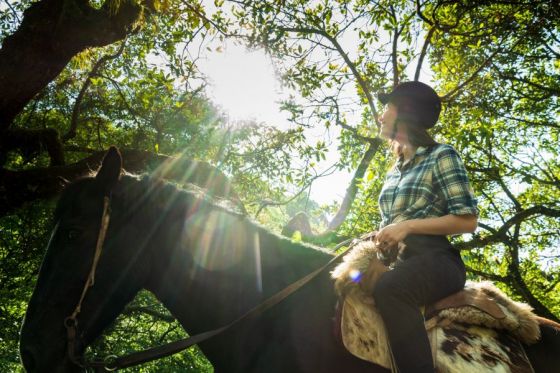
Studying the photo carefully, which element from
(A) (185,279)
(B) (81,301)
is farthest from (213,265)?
(B) (81,301)

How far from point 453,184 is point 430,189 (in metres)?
0.19

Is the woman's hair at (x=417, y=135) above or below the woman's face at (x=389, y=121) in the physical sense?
below

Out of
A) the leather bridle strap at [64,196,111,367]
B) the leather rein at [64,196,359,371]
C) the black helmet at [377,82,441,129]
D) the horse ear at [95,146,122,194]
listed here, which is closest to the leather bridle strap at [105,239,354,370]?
the leather rein at [64,196,359,371]

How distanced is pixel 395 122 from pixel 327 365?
6.55 ft

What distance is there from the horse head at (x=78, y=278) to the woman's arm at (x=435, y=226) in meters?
1.87

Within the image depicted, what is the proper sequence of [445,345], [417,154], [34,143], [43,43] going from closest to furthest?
[445,345]
[417,154]
[43,43]
[34,143]

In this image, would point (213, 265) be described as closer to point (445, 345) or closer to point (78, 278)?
point (78, 278)

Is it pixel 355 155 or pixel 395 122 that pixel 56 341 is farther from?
pixel 355 155

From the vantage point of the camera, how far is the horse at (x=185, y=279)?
219cm

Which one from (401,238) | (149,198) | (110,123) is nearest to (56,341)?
(149,198)

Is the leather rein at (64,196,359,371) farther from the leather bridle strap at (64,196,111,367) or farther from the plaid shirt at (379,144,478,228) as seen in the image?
the plaid shirt at (379,144,478,228)

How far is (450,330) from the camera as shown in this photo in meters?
2.29

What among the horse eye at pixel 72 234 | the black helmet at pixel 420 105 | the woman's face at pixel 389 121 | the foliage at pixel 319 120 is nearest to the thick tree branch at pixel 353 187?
the foliage at pixel 319 120

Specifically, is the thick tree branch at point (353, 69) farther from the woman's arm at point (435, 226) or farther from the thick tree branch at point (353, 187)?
the woman's arm at point (435, 226)
